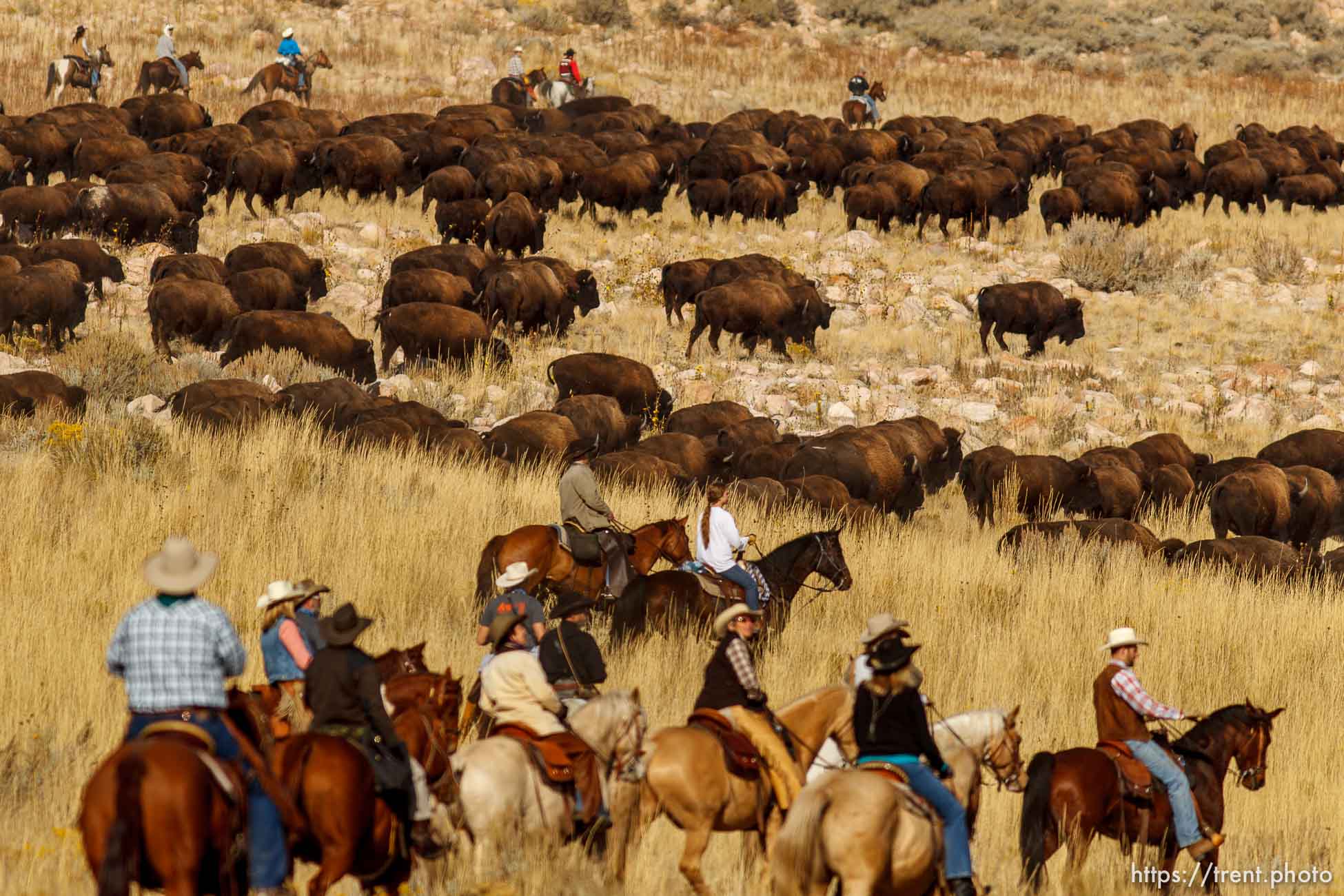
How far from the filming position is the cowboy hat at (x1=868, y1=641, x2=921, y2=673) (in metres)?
7.32

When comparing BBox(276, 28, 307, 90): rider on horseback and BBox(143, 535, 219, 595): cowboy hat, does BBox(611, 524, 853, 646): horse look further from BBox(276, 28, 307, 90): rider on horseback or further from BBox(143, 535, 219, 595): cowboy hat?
BBox(276, 28, 307, 90): rider on horseback

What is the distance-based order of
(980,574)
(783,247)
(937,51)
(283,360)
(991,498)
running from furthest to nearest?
(937,51) → (783,247) → (283,360) → (991,498) → (980,574)

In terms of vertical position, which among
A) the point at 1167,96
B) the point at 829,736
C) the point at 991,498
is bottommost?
the point at 991,498

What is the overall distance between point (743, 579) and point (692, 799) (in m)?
5.03

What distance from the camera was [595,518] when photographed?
13523mm

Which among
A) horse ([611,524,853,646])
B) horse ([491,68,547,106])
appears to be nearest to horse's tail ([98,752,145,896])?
horse ([611,524,853,646])

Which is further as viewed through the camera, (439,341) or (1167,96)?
(1167,96)

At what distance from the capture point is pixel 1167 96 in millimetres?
52719

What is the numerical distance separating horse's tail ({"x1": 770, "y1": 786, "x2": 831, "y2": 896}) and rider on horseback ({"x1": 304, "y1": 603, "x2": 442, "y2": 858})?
172 cm

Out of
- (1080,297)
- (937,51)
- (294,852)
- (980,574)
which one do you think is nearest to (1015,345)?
(1080,297)

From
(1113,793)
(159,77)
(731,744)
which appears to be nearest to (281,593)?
(731,744)

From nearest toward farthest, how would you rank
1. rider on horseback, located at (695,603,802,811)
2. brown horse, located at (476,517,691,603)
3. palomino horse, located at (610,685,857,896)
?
palomino horse, located at (610,685,857,896)
rider on horseback, located at (695,603,802,811)
brown horse, located at (476,517,691,603)

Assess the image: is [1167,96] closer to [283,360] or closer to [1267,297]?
[1267,297]

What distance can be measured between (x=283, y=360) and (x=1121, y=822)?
17839 millimetres
